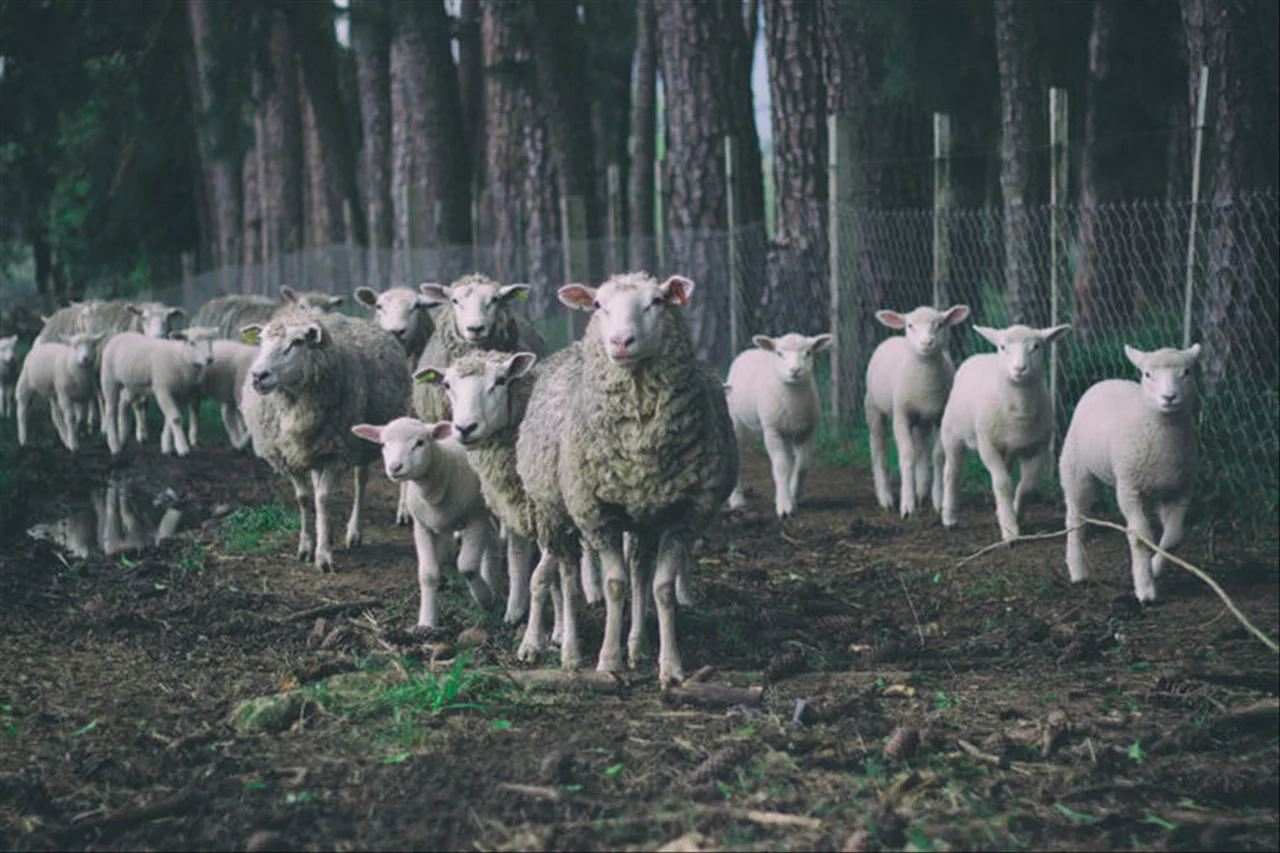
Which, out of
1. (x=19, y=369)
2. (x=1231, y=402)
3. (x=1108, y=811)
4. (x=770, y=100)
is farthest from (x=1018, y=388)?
(x=19, y=369)

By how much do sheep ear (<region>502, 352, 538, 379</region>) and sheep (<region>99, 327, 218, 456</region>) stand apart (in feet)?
24.1

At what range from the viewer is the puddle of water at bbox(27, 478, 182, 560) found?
10.0 meters

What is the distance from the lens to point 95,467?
13641 millimetres

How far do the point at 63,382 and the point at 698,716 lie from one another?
1113 centimetres

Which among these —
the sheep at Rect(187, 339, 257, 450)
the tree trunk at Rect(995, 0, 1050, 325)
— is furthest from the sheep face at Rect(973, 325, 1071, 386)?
the sheep at Rect(187, 339, 257, 450)

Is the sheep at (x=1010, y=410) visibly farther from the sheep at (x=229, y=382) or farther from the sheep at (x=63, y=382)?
the sheep at (x=63, y=382)

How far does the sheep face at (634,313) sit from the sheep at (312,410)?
3139 mm

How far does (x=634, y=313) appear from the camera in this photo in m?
6.14

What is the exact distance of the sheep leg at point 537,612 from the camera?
6598 mm

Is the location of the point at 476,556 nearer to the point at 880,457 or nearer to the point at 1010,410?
the point at 1010,410

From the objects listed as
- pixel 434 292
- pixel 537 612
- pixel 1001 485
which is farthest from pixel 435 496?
pixel 1001 485

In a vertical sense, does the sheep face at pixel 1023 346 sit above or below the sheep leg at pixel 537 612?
above

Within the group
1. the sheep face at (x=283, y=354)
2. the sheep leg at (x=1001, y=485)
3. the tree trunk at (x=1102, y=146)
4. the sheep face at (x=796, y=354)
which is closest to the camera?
the sheep leg at (x=1001, y=485)

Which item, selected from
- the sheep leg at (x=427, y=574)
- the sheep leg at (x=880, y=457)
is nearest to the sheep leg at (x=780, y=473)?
the sheep leg at (x=880, y=457)
